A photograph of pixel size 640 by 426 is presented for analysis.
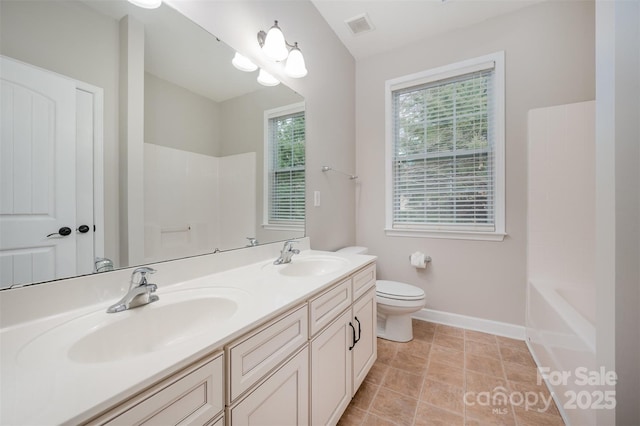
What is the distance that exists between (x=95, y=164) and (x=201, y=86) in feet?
1.90

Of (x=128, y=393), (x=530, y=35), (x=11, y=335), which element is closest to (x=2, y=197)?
(x=11, y=335)

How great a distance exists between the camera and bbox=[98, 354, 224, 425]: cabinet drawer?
458 mm

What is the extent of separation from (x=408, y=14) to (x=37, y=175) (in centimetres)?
258

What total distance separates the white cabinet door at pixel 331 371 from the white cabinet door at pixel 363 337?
75 mm

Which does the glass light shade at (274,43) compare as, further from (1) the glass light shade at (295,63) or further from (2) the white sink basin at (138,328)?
(2) the white sink basin at (138,328)

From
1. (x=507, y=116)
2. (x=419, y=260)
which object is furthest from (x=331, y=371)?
(x=507, y=116)

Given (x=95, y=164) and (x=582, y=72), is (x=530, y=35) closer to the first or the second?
(x=582, y=72)

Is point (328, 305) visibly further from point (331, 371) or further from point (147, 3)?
point (147, 3)

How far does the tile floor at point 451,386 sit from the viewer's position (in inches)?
51.8

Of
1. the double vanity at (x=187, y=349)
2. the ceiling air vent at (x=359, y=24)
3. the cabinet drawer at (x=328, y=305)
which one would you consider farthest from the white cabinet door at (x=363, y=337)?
the ceiling air vent at (x=359, y=24)

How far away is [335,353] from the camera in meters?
1.15

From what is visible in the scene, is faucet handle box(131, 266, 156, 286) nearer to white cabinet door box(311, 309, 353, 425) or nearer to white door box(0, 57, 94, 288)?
white door box(0, 57, 94, 288)

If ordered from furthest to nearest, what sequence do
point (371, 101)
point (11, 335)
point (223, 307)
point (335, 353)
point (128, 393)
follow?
point (371, 101) → point (335, 353) → point (223, 307) → point (11, 335) → point (128, 393)

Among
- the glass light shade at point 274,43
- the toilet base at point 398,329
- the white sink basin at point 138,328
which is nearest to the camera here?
the white sink basin at point 138,328
